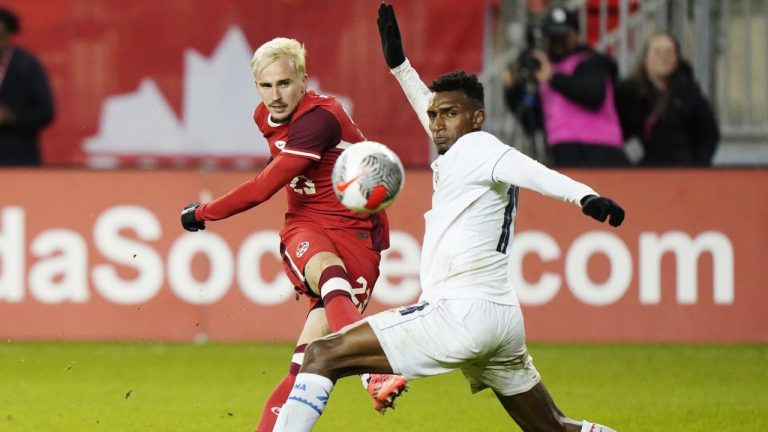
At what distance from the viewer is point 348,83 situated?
39.3ft

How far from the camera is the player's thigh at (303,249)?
6766 mm

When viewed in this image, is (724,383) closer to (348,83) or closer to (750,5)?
(348,83)

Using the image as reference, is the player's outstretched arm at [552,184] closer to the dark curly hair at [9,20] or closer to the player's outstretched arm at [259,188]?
the player's outstretched arm at [259,188]

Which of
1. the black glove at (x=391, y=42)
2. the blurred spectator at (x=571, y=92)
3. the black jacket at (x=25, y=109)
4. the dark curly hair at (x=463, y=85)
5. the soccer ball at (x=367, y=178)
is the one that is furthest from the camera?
the black jacket at (x=25, y=109)

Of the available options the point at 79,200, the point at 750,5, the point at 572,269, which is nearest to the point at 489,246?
the point at 572,269

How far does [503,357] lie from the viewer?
19.3 feet

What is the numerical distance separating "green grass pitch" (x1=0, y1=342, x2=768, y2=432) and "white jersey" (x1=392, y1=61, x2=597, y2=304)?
2057mm

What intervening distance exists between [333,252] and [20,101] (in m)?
6.08

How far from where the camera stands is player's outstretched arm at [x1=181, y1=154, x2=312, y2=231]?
261 inches

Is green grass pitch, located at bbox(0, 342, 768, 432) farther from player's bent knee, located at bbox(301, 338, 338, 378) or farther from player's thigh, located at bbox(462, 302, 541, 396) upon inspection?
player's bent knee, located at bbox(301, 338, 338, 378)

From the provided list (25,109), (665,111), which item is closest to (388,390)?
(665,111)

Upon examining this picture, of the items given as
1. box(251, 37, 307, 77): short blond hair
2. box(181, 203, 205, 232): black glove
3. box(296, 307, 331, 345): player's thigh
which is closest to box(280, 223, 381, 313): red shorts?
box(296, 307, 331, 345): player's thigh

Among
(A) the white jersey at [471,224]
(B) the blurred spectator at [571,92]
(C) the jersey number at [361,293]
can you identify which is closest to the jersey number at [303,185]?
(C) the jersey number at [361,293]

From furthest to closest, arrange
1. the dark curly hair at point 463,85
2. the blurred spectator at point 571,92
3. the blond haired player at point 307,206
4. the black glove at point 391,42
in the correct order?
1. the blurred spectator at point 571,92
2. the black glove at point 391,42
3. the blond haired player at point 307,206
4. the dark curly hair at point 463,85
